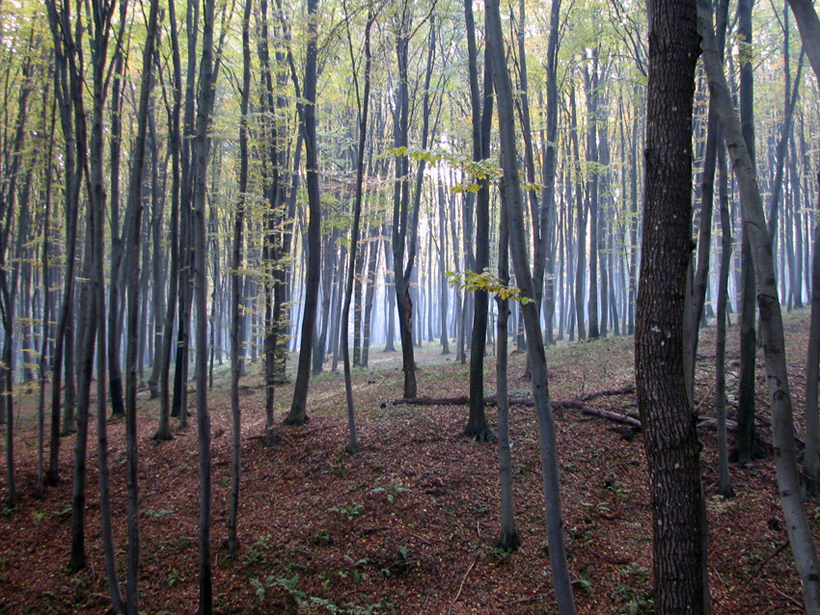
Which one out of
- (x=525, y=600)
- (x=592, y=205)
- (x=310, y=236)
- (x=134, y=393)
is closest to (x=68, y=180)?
(x=310, y=236)

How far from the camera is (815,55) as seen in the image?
3.35 meters

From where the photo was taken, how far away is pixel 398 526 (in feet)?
19.9

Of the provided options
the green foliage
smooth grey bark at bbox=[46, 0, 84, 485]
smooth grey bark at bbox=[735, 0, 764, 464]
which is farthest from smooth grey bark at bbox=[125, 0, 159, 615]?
smooth grey bark at bbox=[735, 0, 764, 464]

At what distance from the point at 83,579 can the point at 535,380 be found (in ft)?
19.1

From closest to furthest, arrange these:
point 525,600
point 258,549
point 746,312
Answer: point 525,600 < point 258,549 < point 746,312

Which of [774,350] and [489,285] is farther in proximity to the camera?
[489,285]

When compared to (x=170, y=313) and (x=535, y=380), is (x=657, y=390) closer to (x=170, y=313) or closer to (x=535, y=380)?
(x=535, y=380)

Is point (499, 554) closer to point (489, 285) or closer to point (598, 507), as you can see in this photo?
point (598, 507)

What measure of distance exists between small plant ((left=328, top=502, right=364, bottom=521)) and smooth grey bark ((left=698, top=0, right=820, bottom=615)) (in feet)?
15.8

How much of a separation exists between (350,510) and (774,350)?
533 cm

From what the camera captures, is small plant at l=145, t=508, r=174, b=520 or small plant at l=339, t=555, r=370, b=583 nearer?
small plant at l=339, t=555, r=370, b=583

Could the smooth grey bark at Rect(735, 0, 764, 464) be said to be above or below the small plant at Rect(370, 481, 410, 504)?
above

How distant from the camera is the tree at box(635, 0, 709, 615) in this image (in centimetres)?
271

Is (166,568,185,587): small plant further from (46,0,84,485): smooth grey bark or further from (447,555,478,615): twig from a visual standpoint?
(447,555,478,615): twig
